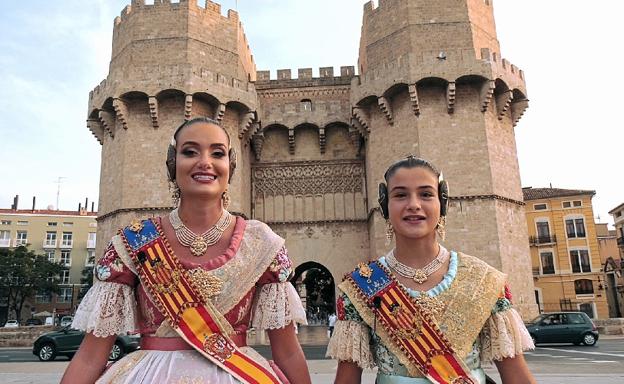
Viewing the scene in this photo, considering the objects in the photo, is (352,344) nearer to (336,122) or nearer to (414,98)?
(414,98)

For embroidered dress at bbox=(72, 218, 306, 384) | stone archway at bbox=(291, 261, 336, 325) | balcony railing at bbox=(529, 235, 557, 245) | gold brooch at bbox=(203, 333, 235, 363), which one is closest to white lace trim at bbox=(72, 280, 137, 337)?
embroidered dress at bbox=(72, 218, 306, 384)

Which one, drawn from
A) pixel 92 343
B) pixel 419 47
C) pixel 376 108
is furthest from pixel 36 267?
pixel 92 343

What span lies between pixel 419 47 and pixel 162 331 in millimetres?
17514

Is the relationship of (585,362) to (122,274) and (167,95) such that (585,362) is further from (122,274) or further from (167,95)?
(167,95)

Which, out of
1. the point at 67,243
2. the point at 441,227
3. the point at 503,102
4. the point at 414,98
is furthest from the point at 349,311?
the point at 67,243

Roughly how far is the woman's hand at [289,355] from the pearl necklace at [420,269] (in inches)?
24.7

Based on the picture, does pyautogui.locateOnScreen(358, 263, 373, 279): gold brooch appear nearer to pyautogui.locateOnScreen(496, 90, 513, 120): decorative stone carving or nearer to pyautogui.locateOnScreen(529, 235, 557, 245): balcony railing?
pyautogui.locateOnScreen(496, 90, 513, 120): decorative stone carving

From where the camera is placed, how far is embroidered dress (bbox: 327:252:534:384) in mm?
2238

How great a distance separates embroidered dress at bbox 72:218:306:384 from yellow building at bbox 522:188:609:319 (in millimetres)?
33171

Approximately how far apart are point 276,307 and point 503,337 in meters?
1.07

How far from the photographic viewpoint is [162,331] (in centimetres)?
209

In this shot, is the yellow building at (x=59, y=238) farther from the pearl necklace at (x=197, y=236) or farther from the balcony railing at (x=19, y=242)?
the pearl necklace at (x=197, y=236)

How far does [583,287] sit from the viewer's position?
1222 inches

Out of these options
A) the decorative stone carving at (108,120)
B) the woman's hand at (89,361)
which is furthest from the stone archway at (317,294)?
the woman's hand at (89,361)
